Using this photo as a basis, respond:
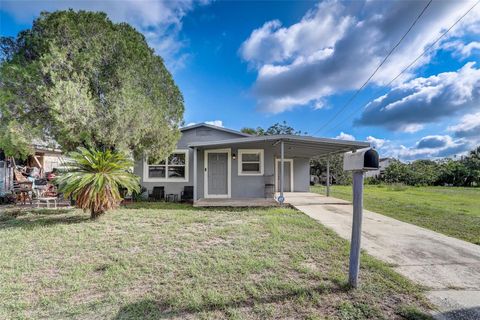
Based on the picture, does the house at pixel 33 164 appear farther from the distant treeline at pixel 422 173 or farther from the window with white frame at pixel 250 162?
the distant treeline at pixel 422 173

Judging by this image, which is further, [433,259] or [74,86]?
[74,86]

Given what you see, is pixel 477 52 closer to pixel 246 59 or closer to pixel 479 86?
pixel 479 86

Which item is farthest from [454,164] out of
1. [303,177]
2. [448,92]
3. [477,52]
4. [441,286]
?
[441,286]

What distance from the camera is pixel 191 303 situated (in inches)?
105

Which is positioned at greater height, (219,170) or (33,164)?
(33,164)

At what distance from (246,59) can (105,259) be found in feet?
40.9

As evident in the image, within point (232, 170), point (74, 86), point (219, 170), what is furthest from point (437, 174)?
point (74, 86)

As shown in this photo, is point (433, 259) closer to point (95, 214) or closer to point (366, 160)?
point (366, 160)

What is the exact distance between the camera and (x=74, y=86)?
6664mm

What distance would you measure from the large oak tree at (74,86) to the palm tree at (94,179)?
105 centimetres

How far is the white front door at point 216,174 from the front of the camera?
1120 cm

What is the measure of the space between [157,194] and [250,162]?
475 cm

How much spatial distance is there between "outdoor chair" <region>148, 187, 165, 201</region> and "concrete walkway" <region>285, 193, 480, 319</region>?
7.63 metres

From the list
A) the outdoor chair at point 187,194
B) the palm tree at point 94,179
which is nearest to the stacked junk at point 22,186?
the palm tree at point 94,179
